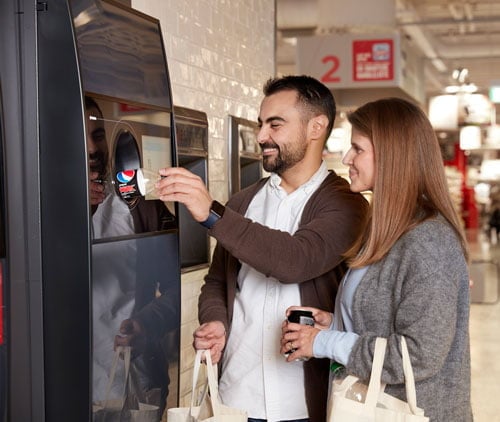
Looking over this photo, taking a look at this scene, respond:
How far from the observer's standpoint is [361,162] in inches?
86.3

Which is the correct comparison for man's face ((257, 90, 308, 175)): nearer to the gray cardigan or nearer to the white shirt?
the white shirt

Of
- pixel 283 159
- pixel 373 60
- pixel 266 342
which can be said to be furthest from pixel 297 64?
pixel 266 342

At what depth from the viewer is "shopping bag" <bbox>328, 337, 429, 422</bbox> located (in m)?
1.95

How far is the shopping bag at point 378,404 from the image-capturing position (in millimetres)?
1954

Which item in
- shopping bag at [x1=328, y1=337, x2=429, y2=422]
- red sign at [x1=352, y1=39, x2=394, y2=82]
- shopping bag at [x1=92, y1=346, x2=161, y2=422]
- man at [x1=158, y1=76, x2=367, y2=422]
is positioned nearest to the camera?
shopping bag at [x1=328, y1=337, x2=429, y2=422]

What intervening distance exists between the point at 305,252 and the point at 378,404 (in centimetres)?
55

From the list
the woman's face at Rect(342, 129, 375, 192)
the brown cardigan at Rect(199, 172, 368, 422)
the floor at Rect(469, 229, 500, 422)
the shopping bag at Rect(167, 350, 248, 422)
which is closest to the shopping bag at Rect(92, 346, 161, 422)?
the shopping bag at Rect(167, 350, 248, 422)

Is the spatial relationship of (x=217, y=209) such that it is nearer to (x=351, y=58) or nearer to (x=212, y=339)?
(x=212, y=339)

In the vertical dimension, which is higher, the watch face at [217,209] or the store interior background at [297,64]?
the store interior background at [297,64]

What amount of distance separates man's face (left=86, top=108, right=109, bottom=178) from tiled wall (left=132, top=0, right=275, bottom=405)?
→ 114 cm

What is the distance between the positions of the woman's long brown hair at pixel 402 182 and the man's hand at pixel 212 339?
0.57 metres

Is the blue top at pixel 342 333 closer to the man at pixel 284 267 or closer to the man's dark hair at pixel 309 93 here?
the man at pixel 284 267

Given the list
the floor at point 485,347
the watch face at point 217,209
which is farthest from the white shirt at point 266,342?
the floor at point 485,347

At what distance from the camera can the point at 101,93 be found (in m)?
2.12
